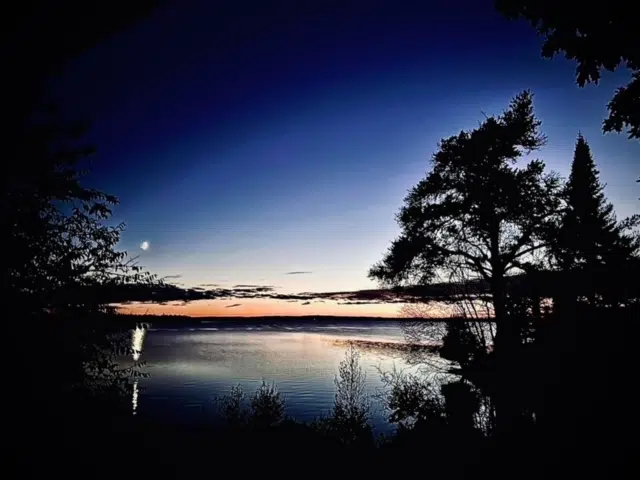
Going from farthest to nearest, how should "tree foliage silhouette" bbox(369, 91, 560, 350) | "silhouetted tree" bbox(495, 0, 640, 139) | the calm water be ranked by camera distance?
the calm water
"tree foliage silhouette" bbox(369, 91, 560, 350)
"silhouetted tree" bbox(495, 0, 640, 139)

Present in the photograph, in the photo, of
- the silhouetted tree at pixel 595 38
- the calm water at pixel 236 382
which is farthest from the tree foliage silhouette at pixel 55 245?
the calm water at pixel 236 382

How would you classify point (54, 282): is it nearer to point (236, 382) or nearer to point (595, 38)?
point (595, 38)

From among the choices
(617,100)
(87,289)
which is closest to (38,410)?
(87,289)

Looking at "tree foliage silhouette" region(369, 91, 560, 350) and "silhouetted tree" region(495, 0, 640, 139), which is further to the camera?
"tree foliage silhouette" region(369, 91, 560, 350)

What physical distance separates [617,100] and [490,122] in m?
12.0

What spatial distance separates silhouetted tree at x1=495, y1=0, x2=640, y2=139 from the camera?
15.4ft

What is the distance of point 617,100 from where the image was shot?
6.34m

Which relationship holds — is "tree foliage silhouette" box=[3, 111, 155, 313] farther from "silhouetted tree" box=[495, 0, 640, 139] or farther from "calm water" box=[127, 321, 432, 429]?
"calm water" box=[127, 321, 432, 429]

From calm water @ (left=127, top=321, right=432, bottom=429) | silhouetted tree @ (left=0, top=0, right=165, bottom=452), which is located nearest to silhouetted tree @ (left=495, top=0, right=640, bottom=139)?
silhouetted tree @ (left=0, top=0, right=165, bottom=452)

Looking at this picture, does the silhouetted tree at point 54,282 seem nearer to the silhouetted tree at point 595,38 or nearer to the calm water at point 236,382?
the silhouetted tree at point 595,38

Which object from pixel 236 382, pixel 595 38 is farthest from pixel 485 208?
pixel 236 382

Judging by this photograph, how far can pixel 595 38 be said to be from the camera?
16.9 ft

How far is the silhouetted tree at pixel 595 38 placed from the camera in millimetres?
4691

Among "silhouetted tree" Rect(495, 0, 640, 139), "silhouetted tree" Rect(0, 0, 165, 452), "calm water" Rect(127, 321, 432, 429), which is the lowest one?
"calm water" Rect(127, 321, 432, 429)
